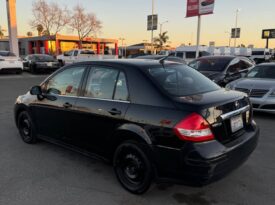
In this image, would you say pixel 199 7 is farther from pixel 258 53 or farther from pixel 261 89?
pixel 258 53

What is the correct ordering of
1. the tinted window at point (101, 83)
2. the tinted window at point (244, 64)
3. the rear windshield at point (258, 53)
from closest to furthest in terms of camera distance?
1. the tinted window at point (101, 83)
2. the tinted window at point (244, 64)
3. the rear windshield at point (258, 53)

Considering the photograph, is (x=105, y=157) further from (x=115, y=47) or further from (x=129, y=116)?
(x=115, y=47)

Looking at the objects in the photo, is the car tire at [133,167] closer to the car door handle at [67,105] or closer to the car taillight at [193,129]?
the car taillight at [193,129]

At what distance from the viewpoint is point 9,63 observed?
1866 centimetres

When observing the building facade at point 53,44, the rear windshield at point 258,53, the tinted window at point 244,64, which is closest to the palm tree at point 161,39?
the building facade at point 53,44

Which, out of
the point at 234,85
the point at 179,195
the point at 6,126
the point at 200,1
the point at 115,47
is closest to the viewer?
the point at 179,195

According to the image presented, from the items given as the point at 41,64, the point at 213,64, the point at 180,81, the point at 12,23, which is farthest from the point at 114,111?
the point at 12,23

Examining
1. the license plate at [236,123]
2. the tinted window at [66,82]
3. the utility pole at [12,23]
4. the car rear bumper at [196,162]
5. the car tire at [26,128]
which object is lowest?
the car tire at [26,128]

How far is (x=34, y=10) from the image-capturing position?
39906mm

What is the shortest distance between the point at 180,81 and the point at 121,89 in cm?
79

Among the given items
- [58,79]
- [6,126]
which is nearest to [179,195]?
[58,79]

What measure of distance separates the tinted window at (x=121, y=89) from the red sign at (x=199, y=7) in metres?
19.8

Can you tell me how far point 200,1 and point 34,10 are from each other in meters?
26.9

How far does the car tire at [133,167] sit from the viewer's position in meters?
3.24
